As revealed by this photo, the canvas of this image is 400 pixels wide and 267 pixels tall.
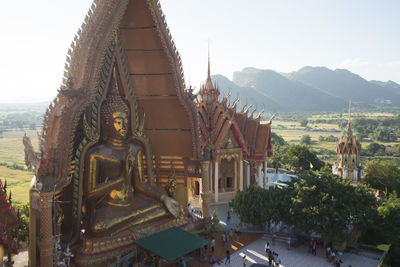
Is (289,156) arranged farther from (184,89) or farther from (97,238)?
(97,238)

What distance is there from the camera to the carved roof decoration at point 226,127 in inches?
984

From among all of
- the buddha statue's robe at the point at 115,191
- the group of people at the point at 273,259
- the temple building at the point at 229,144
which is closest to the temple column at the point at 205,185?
the buddha statue's robe at the point at 115,191

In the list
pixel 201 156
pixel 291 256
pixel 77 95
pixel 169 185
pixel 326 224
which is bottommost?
pixel 291 256

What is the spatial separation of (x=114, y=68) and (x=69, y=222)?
592cm

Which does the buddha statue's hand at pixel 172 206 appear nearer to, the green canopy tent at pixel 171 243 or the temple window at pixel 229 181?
the green canopy tent at pixel 171 243

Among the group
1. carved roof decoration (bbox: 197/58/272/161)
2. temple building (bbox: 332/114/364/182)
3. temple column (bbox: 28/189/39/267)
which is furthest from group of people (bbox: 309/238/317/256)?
temple building (bbox: 332/114/364/182)

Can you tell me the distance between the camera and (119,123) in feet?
39.9

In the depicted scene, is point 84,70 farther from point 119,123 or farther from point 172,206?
point 172,206

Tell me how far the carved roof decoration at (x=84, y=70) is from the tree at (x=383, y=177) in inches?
925

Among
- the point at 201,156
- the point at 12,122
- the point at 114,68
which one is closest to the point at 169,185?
the point at 201,156

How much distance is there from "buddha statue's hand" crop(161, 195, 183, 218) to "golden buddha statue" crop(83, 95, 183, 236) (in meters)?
0.09

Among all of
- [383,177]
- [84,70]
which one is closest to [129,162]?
[84,70]

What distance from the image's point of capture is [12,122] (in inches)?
4151

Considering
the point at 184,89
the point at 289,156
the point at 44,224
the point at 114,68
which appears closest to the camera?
the point at 44,224
